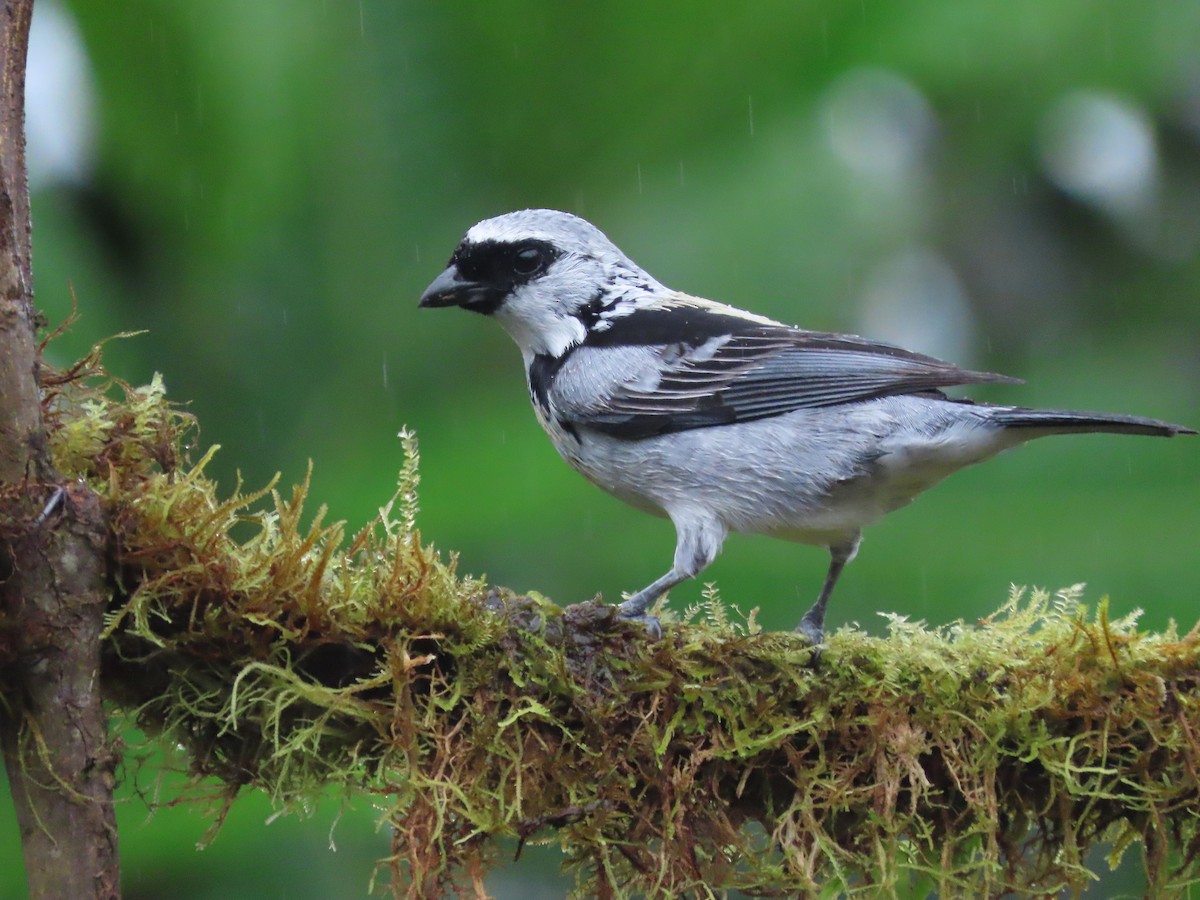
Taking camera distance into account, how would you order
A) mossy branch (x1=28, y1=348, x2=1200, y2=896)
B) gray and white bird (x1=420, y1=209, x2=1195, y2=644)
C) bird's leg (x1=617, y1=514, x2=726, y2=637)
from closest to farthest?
mossy branch (x1=28, y1=348, x2=1200, y2=896) < bird's leg (x1=617, y1=514, x2=726, y2=637) < gray and white bird (x1=420, y1=209, x2=1195, y2=644)

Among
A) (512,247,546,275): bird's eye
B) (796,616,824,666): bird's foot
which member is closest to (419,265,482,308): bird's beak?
(512,247,546,275): bird's eye

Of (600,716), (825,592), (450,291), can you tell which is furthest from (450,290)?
(600,716)

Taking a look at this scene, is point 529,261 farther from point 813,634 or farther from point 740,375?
Result: point 813,634

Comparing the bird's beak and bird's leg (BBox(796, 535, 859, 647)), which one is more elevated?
the bird's beak

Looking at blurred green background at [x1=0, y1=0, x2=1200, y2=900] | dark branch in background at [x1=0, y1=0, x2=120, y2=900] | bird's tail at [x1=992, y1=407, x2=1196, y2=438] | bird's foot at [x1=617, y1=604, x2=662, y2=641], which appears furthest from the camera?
blurred green background at [x1=0, y1=0, x2=1200, y2=900]

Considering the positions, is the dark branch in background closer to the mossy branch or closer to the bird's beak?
the mossy branch

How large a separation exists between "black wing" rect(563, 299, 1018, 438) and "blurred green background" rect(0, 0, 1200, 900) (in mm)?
1186

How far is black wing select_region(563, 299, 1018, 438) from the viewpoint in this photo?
3.69 metres

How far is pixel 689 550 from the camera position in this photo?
3527mm

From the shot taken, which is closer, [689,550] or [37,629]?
[37,629]

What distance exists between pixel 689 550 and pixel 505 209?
2.63 metres

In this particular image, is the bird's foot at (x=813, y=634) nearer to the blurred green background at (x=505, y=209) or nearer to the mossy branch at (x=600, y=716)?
the mossy branch at (x=600, y=716)

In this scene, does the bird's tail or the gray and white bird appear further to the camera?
the gray and white bird

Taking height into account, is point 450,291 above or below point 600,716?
above
